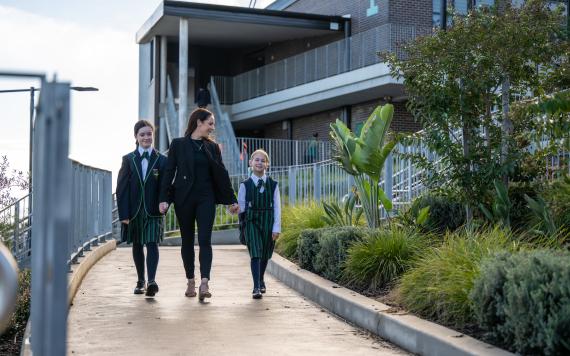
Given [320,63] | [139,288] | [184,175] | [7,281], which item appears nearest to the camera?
[7,281]

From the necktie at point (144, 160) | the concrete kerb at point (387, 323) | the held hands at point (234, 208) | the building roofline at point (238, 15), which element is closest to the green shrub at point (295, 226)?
the concrete kerb at point (387, 323)

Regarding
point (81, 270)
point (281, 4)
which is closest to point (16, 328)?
point (81, 270)

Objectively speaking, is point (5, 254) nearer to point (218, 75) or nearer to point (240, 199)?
point (240, 199)

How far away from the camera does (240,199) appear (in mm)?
9250

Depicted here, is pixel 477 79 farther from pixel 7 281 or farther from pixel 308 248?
pixel 7 281

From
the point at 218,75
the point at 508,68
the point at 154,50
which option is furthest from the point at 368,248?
the point at 218,75

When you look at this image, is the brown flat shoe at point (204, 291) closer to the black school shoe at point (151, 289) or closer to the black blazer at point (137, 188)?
the black school shoe at point (151, 289)

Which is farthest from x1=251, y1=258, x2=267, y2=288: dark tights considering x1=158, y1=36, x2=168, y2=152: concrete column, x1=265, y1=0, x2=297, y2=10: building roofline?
x1=265, y1=0, x2=297, y2=10: building roofline

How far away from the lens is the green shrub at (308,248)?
34.1 feet

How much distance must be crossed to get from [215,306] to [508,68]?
4.31m

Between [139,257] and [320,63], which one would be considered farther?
[320,63]

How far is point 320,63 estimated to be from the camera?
28.1 metres

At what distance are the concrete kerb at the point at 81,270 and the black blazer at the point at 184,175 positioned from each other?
1.31m

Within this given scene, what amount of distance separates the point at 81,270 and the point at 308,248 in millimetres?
2631
